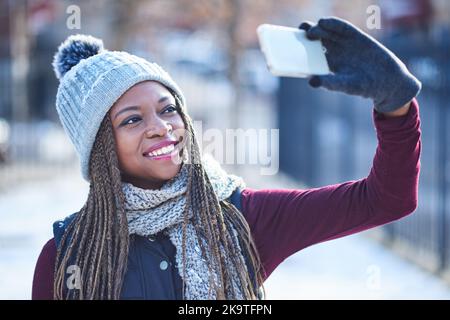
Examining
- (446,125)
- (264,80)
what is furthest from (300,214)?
(264,80)

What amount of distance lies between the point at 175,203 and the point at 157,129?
0.24m

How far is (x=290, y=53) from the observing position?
212 centimetres

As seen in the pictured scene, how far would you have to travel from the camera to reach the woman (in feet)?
7.31

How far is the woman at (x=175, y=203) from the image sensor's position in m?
2.23

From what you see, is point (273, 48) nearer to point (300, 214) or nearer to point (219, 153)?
point (300, 214)

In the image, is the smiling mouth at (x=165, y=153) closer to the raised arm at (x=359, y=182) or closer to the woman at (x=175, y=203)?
the woman at (x=175, y=203)

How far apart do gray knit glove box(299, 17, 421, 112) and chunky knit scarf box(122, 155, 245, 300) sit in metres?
0.57

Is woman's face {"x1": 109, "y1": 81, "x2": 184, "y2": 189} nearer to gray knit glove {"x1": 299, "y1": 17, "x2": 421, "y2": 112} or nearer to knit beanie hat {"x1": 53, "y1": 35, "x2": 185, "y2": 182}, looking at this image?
knit beanie hat {"x1": 53, "y1": 35, "x2": 185, "y2": 182}

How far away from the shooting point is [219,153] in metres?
9.04

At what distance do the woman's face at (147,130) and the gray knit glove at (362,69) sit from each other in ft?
1.79

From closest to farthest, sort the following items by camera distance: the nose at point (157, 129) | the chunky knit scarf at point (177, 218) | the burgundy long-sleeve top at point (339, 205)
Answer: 1. the burgundy long-sleeve top at point (339, 205)
2. the chunky knit scarf at point (177, 218)
3. the nose at point (157, 129)

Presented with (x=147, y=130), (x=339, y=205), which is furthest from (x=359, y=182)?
(x=147, y=130)

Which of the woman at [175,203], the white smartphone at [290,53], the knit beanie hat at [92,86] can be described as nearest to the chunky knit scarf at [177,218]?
the woman at [175,203]

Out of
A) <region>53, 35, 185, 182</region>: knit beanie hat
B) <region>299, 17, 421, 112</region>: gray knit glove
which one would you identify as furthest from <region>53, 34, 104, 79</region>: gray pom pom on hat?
<region>299, 17, 421, 112</region>: gray knit glove
